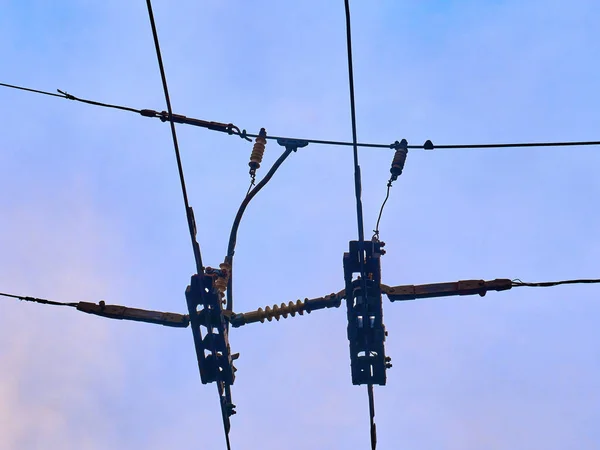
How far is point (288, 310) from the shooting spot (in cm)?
1377

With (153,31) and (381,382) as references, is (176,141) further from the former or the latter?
(381,382)

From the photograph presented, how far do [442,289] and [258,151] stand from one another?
3.67m

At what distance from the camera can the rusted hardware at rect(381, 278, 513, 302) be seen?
13305mm

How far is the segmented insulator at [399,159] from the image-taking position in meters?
14.5

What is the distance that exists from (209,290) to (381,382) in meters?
2.54

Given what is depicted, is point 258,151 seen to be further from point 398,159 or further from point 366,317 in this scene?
point 366,317

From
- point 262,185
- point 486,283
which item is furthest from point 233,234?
point 486,283

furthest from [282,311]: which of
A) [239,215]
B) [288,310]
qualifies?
[239,215]

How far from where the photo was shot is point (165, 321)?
46.2 feet

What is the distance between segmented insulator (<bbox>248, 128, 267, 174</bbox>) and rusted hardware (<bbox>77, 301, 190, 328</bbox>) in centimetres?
262

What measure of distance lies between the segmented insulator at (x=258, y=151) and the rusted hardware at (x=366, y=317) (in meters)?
2.73

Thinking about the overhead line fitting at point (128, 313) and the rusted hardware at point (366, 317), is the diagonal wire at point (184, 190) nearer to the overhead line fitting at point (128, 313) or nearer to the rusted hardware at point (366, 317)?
the overhead line fitting at point (128, 313)

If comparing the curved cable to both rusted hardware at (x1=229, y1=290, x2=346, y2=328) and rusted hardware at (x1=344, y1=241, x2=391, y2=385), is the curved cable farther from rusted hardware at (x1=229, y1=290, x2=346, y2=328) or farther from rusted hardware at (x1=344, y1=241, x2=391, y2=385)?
rusted hardware at (x1=344, y1=241, x2=391, y2=385)

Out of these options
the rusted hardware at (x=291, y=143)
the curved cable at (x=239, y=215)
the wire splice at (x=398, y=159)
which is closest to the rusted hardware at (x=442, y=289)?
the wire splice at (x=398, y=159)
